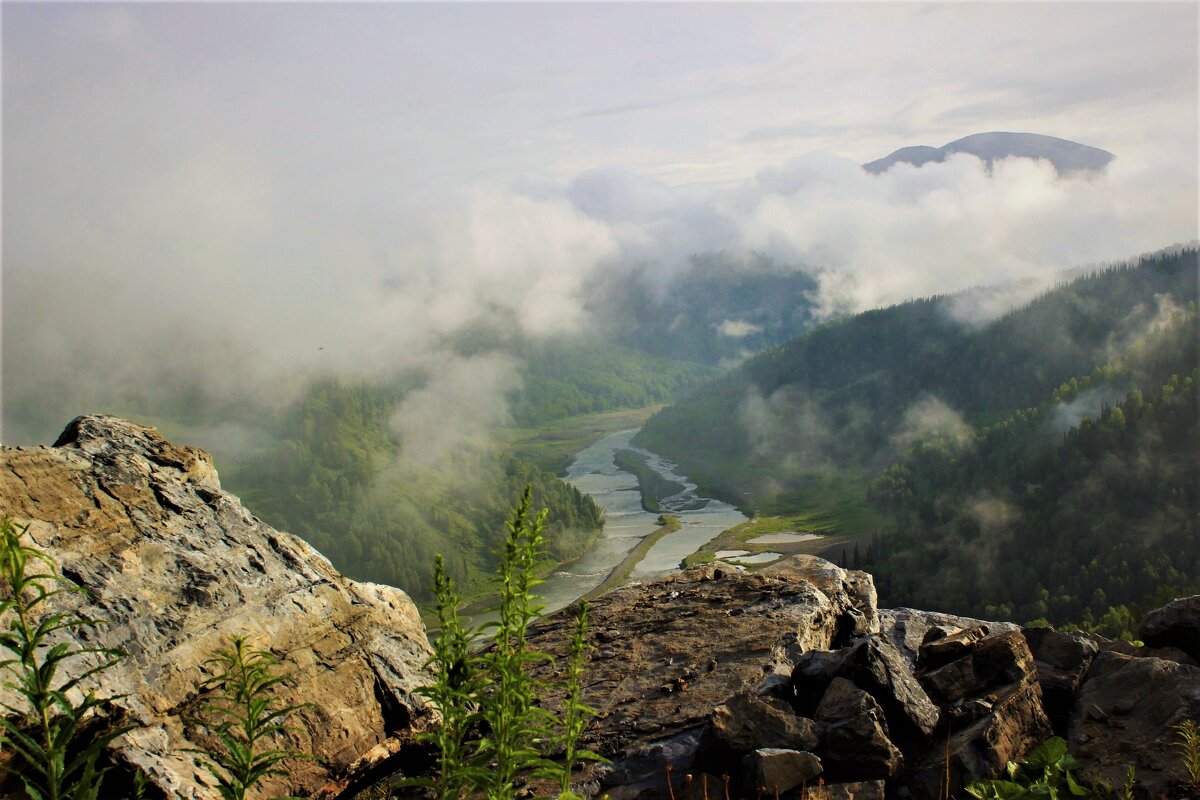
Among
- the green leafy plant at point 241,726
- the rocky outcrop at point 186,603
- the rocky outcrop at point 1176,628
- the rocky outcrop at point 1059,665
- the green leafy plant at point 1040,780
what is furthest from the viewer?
the rocky outcrop at point 1176,628

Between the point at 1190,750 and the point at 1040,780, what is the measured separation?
1.72m

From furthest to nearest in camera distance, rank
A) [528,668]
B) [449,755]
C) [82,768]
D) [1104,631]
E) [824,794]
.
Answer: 1. [1104,631]
2. [528,668]
3. [824,794]
4. [82,768]
5. [449,755]

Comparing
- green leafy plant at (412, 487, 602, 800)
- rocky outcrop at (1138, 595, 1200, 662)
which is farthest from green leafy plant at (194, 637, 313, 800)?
rocky outcrop at (1138, 595, 1200, 662)

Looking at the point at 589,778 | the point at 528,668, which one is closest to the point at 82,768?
the point at 589,778

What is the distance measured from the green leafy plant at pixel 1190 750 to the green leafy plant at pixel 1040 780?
1.15 meters

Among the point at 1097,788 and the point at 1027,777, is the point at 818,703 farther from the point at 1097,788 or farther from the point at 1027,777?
the point at 1097,788

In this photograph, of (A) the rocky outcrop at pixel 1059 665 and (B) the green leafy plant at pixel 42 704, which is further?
(A) the rocky outcrop at pixel 1059 665

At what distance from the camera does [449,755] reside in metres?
8.17

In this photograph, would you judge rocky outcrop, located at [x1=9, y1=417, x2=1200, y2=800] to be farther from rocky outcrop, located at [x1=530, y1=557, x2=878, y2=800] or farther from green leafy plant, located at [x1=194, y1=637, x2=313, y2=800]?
green leafy plant, located at [x1=194, y1=637, x2=313, y2=800]

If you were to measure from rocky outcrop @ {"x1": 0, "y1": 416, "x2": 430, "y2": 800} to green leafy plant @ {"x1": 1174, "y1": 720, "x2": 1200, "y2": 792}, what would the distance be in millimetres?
9941

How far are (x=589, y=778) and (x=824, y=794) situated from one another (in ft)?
9.82

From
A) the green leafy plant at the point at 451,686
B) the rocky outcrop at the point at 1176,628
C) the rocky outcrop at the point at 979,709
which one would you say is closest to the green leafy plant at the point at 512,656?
the green leafy plant at the point at 451,686

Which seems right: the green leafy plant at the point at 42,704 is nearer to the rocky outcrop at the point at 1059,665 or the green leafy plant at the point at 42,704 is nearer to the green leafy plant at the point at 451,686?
the green leafy plant at the point at 451,686

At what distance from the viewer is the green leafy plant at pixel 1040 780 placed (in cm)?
1035
